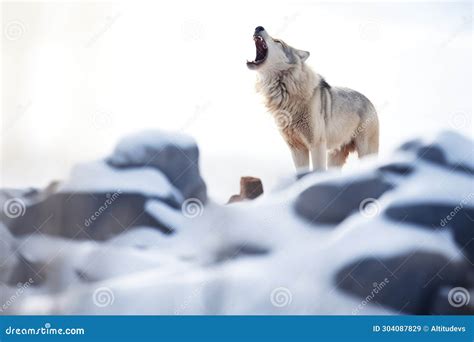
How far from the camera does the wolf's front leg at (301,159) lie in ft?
11.1

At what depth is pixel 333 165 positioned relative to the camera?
11.2 feet

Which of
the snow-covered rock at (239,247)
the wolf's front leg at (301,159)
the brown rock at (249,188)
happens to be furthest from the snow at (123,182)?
the wolf's front leg at (301,159)

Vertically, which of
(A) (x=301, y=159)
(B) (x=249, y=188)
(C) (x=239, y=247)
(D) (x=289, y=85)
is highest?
(D) (x=289, y=85)

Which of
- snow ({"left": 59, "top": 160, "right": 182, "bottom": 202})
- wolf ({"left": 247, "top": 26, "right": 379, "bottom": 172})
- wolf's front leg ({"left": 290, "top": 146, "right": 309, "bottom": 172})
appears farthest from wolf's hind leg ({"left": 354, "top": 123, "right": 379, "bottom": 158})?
snow ({"left": 59, "top": 160, "right": 182, "bottom": 202})

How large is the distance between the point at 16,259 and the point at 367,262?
153cm

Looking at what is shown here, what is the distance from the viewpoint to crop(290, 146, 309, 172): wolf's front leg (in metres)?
3.37

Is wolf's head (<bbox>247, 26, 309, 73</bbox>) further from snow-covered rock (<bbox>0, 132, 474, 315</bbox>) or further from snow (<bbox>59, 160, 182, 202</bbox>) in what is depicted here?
snow (<bbox>59, 160, 182, 202</bbox>)

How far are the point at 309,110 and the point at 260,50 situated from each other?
1.12 feet

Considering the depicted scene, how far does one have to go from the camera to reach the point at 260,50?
3336mm

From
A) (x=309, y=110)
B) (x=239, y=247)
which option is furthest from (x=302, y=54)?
(x=239, y=247)

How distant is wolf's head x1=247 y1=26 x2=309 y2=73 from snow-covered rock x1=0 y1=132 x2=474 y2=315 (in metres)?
0.51

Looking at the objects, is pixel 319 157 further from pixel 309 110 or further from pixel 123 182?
pixel 123 182

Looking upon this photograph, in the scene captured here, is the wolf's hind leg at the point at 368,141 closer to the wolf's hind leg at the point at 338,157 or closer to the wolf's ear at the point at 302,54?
the wolf's hind leg at the point at 338,157
